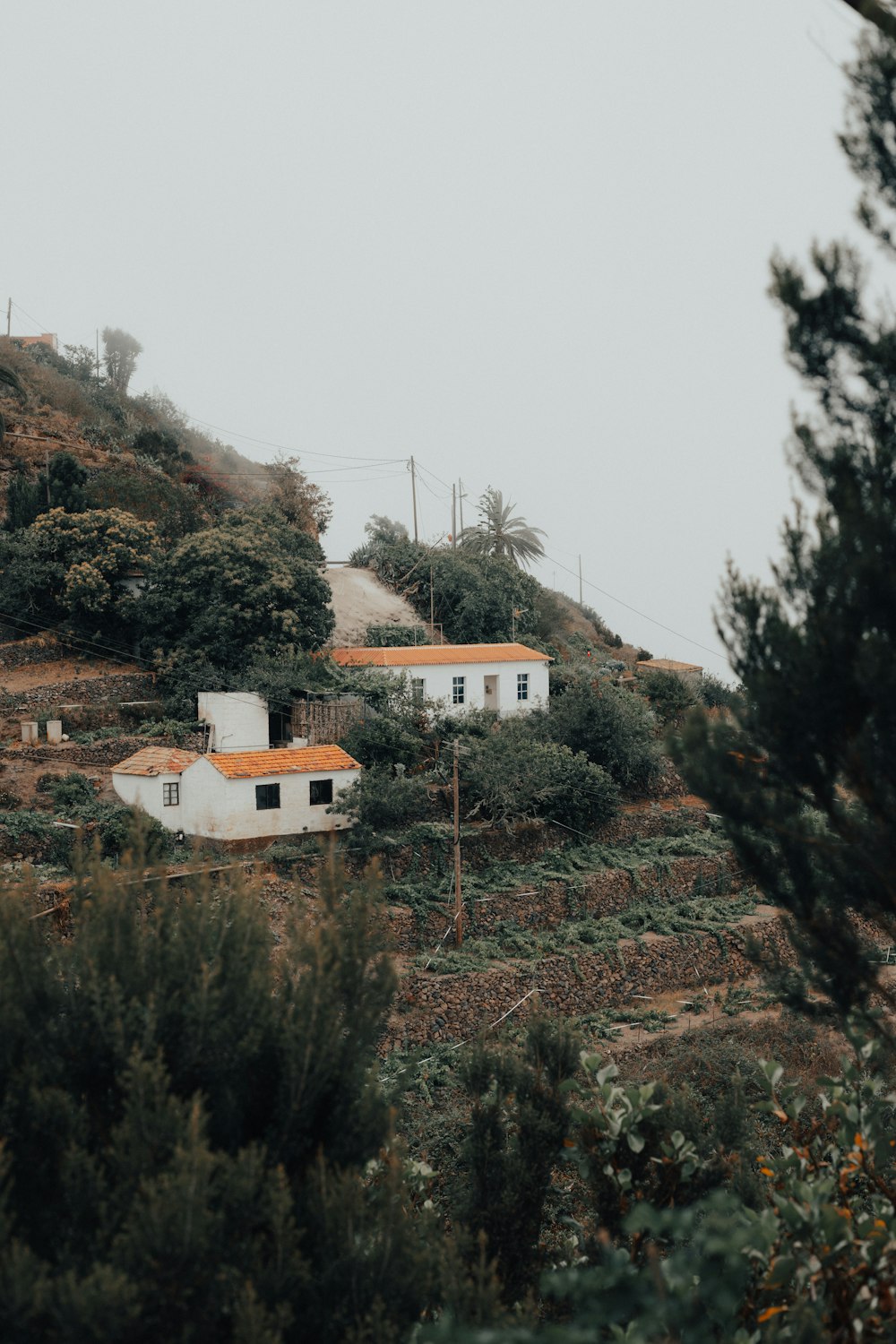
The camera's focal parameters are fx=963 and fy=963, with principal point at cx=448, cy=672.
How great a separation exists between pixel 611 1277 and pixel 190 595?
79.7 feet

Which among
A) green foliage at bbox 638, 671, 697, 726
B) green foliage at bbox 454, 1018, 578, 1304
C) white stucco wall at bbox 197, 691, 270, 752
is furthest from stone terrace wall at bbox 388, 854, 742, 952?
green foliage at bbox 454, 1018, 578, 1304

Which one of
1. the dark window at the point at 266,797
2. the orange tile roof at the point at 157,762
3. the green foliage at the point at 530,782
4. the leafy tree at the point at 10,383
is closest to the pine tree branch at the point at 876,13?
the dark window at the point at 266,797

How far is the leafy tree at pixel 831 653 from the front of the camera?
4.45m

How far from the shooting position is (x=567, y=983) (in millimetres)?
17797

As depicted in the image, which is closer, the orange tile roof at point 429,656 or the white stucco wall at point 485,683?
the orange tile roof at point 429,656

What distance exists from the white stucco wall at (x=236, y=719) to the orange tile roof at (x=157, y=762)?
2.67 metres

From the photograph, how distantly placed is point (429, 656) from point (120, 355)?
1446 inches

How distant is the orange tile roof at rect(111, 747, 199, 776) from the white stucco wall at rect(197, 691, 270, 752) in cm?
267

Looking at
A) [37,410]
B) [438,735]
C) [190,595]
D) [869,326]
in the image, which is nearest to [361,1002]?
[869,326]

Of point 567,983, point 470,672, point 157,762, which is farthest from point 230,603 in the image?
point 567,983

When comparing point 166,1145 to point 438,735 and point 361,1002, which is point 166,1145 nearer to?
point 361,1002

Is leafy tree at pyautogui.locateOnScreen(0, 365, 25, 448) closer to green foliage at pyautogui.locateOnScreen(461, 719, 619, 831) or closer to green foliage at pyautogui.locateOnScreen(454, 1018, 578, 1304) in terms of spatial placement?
green foliage at pyautogui.locateOnScreen(461, 719, 619, 831)

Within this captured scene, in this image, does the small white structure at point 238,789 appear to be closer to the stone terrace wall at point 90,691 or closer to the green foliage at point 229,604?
the stone terrace wall at point 90,691

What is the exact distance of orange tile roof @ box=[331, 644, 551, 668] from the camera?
26031mm
